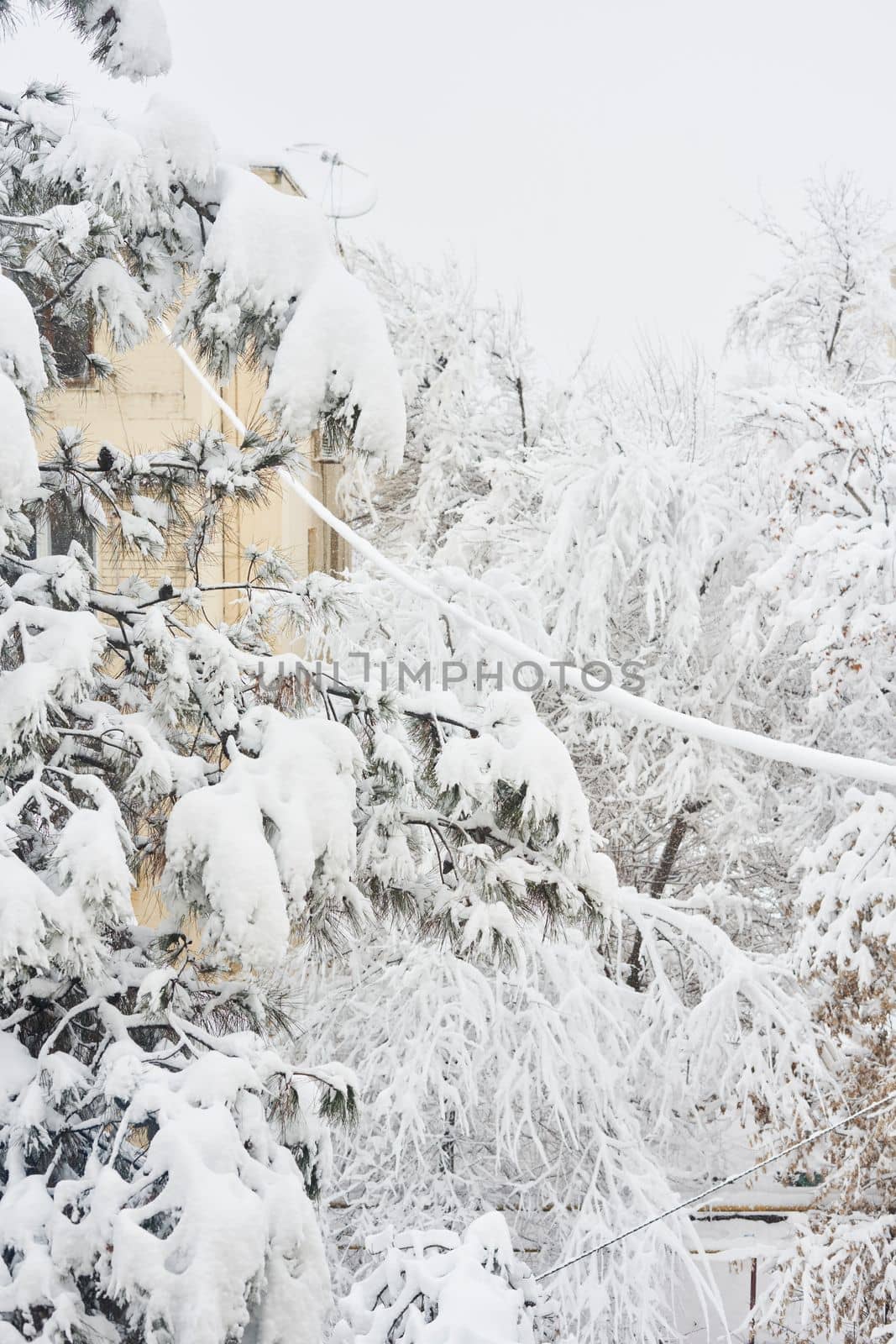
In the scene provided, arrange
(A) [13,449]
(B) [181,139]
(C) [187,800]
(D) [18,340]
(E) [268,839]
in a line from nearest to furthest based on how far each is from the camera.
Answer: (A) [13,449] → (D) [18,340] → (C) [187,800] → (E) [268,839] → (B) [181,139]

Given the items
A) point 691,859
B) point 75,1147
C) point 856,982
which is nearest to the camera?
point 75,1147

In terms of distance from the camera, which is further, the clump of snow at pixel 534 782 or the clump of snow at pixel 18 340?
the clump of snow at pixel 534 782

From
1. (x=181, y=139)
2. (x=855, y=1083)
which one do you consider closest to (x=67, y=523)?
(x=181, y=139)

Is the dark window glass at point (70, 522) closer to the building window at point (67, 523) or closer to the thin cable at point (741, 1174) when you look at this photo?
the building window at point (67, 523)

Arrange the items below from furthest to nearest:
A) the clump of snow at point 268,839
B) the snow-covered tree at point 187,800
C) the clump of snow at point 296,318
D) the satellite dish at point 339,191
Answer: the satellite dish at point 339,191, the clump of snow at point 296,318, the clump of snow at point 268,839, the snow-covered tree at point 187,800

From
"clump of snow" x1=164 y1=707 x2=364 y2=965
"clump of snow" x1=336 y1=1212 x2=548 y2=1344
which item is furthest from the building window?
"clump of snow" x1=336 y1=1212 x2=548 y2=1344

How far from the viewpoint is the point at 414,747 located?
13.5ft

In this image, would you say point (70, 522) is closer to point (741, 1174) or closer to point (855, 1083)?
point (741, 1174)

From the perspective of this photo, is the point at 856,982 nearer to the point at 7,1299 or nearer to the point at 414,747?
the point at 414,747

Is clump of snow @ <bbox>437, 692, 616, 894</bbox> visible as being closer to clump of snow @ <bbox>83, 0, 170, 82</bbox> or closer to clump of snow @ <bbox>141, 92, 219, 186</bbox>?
clump of snow @ <bbox>141, 92, 219, 186</bbox>

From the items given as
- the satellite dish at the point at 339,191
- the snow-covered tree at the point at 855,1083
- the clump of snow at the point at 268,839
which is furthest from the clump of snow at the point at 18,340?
the snow-covered tree at the point at 855,1083

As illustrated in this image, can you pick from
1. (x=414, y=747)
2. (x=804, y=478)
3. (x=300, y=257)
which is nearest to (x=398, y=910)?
(x=414, y=747)

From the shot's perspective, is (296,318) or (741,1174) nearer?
(296,318)

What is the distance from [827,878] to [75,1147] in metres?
6.08
